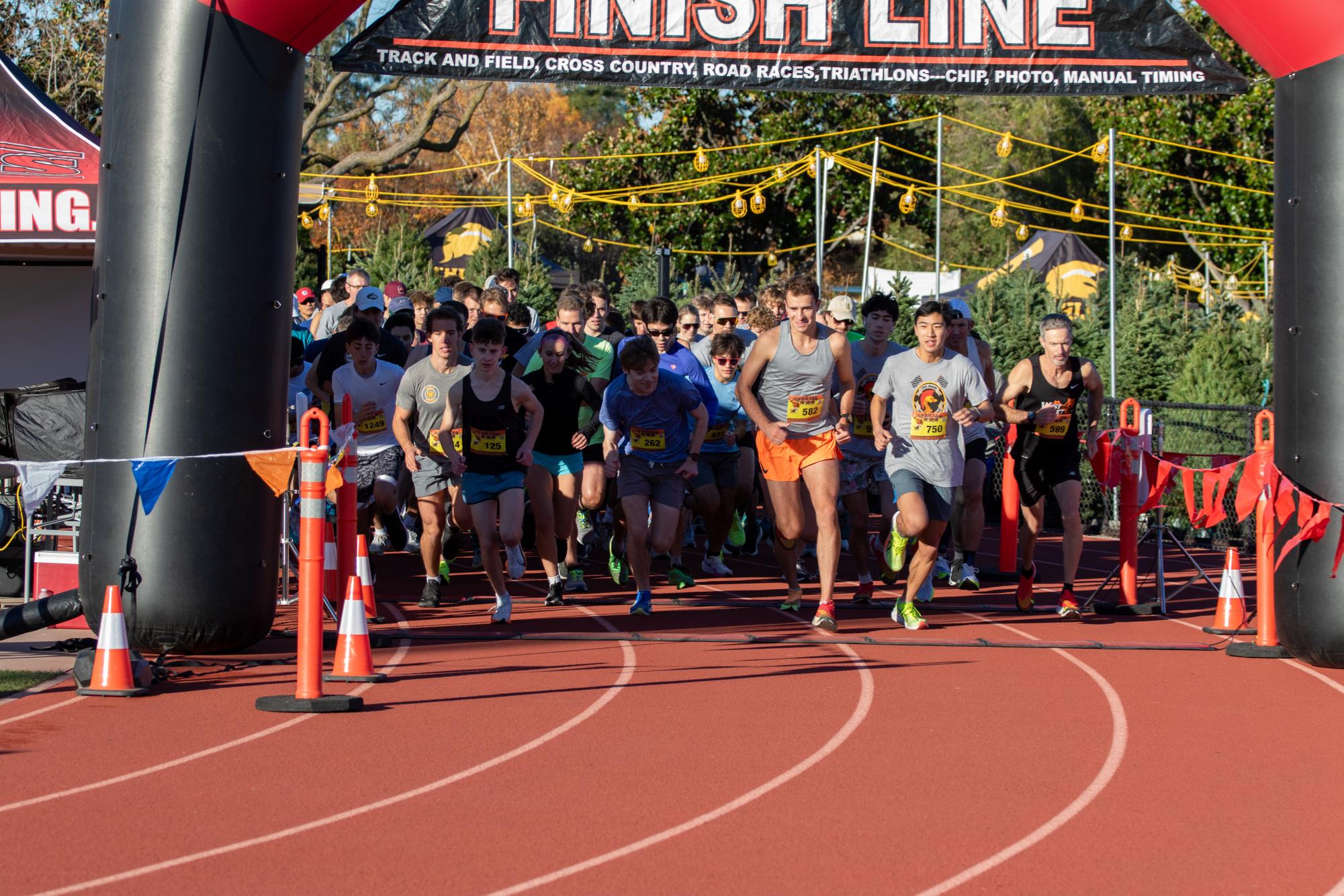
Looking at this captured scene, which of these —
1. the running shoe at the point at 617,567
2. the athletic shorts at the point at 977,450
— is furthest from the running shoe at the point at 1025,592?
the running shoe at the point at 617,567

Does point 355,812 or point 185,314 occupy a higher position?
point 185,314

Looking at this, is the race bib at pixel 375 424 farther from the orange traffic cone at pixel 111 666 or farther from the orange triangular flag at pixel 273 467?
the orange traffic cone at pixel 111 666

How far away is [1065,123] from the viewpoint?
4797 cm

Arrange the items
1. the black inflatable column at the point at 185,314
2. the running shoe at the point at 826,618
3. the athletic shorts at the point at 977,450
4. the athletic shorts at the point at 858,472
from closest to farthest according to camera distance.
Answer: the black inflatable column at the point at 185,314 → the running shoe at the point at 826,618 → the athletic shorts at the point at 858,472 → the athletic shorts at the point at 977,450

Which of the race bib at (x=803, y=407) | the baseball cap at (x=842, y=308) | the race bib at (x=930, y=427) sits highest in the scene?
the baseball cap at (x=842, y=308)

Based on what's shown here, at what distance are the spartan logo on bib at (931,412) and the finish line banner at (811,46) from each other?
2.37m

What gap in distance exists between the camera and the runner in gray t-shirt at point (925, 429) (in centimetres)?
1027

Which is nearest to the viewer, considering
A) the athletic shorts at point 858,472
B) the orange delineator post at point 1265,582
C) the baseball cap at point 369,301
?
the orange delineator post at point 1265,582

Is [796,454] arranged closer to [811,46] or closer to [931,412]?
[931,412]

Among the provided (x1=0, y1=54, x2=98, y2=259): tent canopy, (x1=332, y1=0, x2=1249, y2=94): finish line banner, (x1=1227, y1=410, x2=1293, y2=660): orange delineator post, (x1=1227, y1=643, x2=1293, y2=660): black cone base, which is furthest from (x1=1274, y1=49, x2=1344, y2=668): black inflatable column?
(x1=0, y1=54, x2=98, y2=259): tent canopy

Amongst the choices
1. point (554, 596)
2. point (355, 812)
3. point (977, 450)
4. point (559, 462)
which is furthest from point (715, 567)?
point (355, 812)

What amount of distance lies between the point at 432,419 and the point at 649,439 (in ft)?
5.12

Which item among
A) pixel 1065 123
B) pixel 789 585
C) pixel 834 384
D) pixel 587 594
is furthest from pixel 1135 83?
pixel 1065 123

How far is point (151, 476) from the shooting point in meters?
8.09
